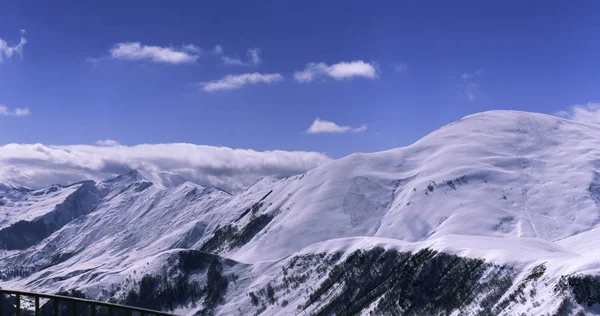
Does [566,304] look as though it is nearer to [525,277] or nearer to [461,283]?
[525,277]

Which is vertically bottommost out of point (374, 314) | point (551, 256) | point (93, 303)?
point (374, 314)

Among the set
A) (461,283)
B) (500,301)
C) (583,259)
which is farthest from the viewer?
(461,283)

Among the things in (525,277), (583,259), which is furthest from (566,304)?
(525,277)

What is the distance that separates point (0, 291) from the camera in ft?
87.5

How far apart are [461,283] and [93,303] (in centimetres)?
16673

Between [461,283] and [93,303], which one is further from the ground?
[93,303]

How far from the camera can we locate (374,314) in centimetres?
19638

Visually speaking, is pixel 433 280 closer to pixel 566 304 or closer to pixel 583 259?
pixel 583 259

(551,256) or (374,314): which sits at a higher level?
(551,256)

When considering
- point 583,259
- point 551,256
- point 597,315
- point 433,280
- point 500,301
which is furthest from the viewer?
point 433,280

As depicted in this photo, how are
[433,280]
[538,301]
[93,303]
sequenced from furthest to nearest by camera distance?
[433,280] < [538,301] < [93,303]

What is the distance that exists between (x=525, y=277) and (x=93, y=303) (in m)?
143

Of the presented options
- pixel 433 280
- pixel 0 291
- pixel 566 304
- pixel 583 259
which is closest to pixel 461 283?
pixel 433 280

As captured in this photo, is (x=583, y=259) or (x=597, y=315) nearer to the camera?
(x=597, y=315)
